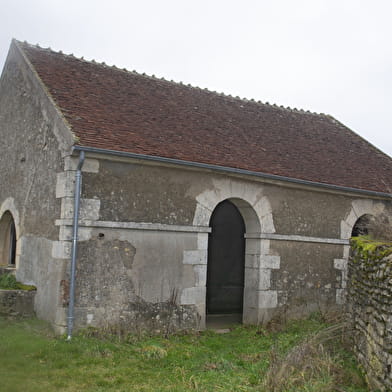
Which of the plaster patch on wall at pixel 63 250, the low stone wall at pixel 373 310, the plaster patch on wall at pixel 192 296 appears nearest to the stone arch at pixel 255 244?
the plaster patch on wall at pixel 192 296

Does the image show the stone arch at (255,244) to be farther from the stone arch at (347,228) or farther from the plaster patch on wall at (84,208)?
the plaster patch on wall at (84,208)

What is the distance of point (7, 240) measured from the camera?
421 inches

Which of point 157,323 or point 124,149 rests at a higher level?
point 124,149

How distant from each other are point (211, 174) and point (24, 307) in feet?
12.5

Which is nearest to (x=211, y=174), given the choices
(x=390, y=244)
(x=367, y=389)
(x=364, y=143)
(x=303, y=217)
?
→ (x=303, y=217)

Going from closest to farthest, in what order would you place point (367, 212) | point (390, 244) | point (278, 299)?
1. point (390, 244)
2. point (278, 299)
3. point (367, 212)

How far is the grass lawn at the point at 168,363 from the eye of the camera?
5457 millimetres

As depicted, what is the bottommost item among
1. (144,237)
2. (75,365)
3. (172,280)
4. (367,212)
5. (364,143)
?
(75,365)

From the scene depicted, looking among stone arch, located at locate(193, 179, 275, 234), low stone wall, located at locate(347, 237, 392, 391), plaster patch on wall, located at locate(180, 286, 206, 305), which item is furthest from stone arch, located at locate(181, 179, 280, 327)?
low stone wall, located at locate(347, 237, 392, 391)

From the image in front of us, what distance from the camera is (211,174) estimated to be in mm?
8828

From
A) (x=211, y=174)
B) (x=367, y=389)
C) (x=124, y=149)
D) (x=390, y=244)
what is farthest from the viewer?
(x=211, y=174)

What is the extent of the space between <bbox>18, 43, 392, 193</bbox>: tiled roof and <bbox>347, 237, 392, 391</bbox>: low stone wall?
10.3 feet

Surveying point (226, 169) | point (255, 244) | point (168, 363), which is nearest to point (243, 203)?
point (255, 244)

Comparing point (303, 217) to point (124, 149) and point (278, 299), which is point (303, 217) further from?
point (124, 149)
